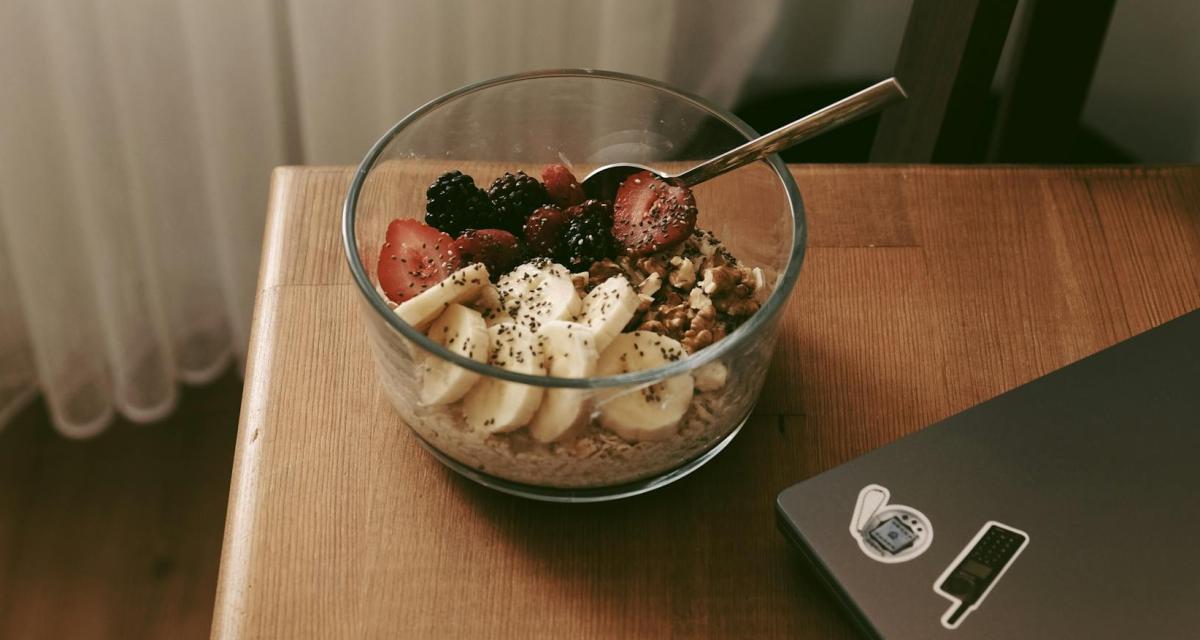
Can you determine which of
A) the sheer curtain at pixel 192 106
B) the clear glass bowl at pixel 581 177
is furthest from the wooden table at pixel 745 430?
the sheer curtain at pixel 192 106

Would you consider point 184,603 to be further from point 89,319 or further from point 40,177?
point 40,177

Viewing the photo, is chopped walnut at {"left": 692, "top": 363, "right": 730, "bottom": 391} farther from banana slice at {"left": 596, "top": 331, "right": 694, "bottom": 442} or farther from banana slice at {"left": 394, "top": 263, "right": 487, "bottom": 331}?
banana slice at {"left": 394, "top": 263, "right": 487, "bottom": 331}

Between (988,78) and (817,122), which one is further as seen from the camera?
(988,78)

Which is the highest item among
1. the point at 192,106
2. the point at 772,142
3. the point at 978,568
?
the point at 772,142

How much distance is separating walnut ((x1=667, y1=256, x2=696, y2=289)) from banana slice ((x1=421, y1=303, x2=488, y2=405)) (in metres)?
0.13

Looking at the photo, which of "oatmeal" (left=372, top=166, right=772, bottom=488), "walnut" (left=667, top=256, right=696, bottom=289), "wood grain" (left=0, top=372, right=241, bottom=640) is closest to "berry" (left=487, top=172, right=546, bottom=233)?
"oatmeal" (left=372, top=166, right=772, bottom=488)

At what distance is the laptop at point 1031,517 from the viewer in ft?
2.02

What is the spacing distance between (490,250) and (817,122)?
22cm

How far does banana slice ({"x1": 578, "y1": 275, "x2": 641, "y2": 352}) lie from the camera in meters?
0.66

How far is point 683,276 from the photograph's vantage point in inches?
28.4

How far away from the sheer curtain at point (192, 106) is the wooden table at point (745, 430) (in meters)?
0.38

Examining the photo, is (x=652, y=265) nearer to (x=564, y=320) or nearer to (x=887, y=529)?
(x=564, y=320)

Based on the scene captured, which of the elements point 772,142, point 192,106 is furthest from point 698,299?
point 192,106

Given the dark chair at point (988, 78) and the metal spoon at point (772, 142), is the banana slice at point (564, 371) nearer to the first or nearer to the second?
the metal spoon at point (772, 142)
